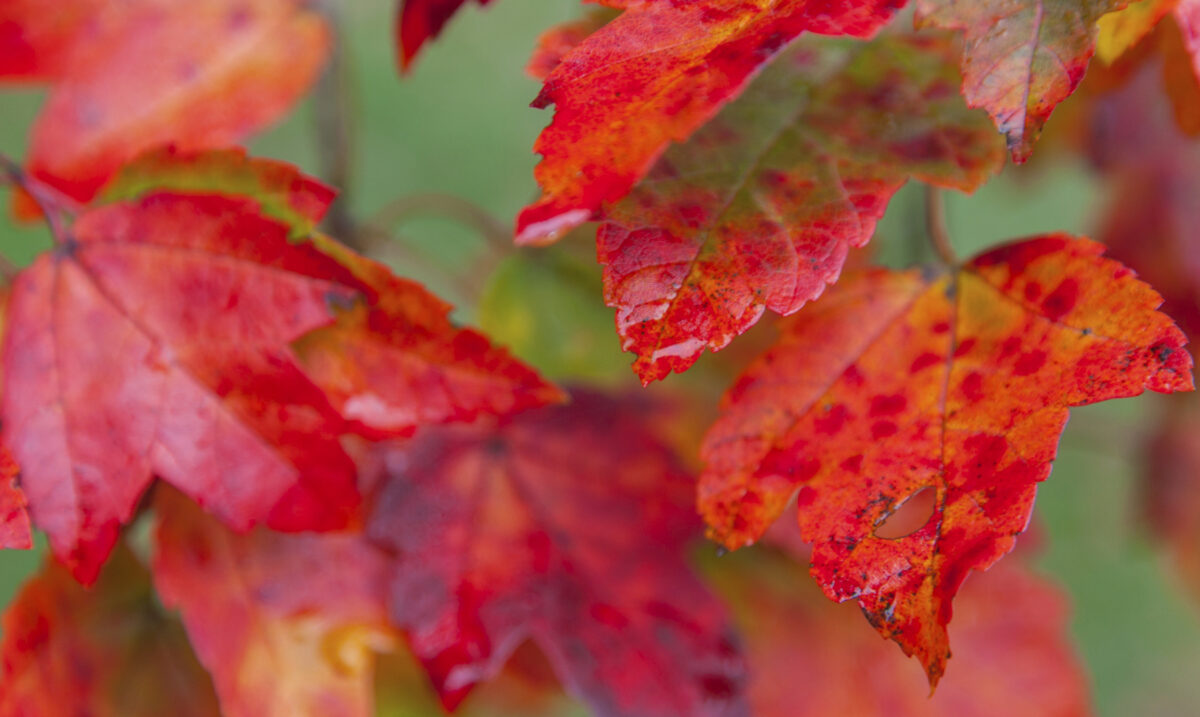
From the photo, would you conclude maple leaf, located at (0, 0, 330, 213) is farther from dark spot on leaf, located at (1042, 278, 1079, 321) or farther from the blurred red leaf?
dark spot on leaf, located at (1042, 278, 1079, 321)

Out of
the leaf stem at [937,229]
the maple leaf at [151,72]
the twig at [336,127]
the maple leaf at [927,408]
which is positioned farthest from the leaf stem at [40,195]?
the leaf stem at [937,229]

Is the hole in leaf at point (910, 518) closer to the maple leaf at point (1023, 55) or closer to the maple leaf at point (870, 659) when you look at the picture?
the maple leaf at point (870, 659)

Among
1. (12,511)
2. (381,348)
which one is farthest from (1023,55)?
(12,511)

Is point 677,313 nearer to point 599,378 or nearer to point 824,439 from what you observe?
point 824,439

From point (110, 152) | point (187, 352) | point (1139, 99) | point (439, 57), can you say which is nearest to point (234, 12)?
point (110, 152)

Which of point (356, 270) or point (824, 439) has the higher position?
point (356, 270)

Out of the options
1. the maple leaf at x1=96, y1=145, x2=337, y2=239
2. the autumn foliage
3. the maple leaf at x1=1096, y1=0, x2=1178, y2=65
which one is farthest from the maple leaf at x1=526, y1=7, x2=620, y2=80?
the maple leaf at x1=1096, y1=0, x2=1178, y2=65
